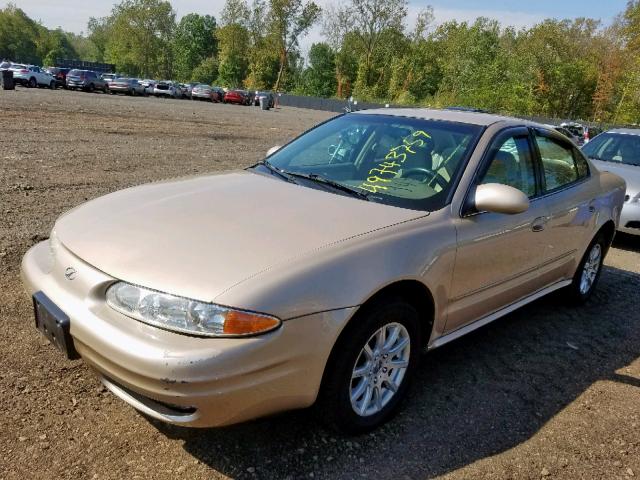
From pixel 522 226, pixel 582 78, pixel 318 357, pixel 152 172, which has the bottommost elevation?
pixel 152 172

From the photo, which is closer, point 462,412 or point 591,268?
point 462,412

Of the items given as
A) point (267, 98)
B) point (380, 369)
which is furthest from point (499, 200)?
point (267, 98)

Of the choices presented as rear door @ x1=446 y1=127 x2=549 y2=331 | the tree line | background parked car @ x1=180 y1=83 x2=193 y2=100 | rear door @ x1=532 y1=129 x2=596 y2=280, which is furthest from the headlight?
background parked car @ x1=180 y1=83 x2=193 y2=100

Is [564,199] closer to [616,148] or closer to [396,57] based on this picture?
[616,148]

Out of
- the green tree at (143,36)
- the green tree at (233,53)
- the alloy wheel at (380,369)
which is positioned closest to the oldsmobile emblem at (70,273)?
the alloy wheel at (380,369)

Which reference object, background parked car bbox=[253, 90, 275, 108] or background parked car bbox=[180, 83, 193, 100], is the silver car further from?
background parked car bbox=[180, 83, 193, 100]

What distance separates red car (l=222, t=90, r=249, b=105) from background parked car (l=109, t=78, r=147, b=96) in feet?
26.4

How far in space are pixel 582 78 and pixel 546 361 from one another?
50.7 meters

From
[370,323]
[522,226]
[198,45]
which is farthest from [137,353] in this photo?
[198,45]

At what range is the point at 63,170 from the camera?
27.3 feet

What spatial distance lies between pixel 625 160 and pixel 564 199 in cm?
476

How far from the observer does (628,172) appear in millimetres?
7449

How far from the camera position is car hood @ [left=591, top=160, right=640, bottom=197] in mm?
7027

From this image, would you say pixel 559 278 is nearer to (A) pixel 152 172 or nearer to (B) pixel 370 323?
(B) pixel 370 323
